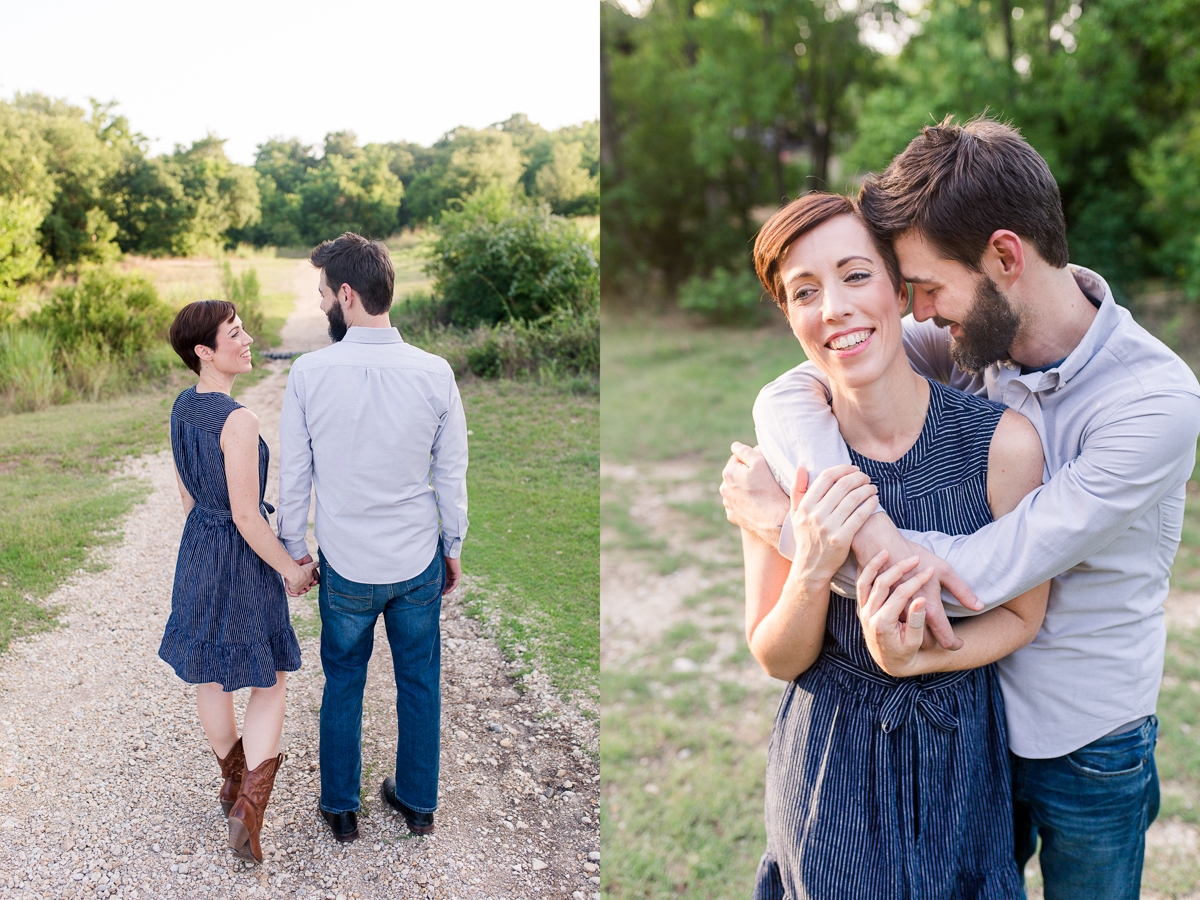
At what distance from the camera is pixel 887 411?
1.79 metres

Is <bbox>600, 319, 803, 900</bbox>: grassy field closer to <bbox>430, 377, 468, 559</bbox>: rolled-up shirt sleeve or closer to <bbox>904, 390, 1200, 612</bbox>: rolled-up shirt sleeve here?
<bbox>430, 377, 468, 559</bbox>: rolled-up shirt sleeve

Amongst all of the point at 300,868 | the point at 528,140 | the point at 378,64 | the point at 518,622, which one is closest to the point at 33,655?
the point at 300,868

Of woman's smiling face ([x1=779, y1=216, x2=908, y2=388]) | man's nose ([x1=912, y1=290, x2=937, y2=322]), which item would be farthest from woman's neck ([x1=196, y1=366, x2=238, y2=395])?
man's nose ([x1=912, y1=290, x2=937, y2=322])

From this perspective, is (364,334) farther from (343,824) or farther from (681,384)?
(681,384)

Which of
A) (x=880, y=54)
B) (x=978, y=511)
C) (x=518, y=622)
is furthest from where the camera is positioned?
(x=880, y=54)

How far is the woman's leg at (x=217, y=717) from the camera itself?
2.54 m

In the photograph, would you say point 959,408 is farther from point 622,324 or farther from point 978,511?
point 622,324

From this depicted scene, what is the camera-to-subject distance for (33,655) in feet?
8.70

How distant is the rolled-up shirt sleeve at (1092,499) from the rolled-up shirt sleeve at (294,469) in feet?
5.72

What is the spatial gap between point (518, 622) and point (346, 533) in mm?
1176

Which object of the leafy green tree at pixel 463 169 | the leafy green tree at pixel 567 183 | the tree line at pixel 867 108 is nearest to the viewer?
the leafy green tree at pixel 463 169

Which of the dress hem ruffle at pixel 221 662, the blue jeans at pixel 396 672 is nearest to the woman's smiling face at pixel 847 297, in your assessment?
the blue jeans at pixel 396 672

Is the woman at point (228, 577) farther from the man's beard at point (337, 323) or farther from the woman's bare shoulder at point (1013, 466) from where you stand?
the woman's bare shoulder at point (1013, 466)

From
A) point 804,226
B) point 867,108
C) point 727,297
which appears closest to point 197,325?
point 804,226
